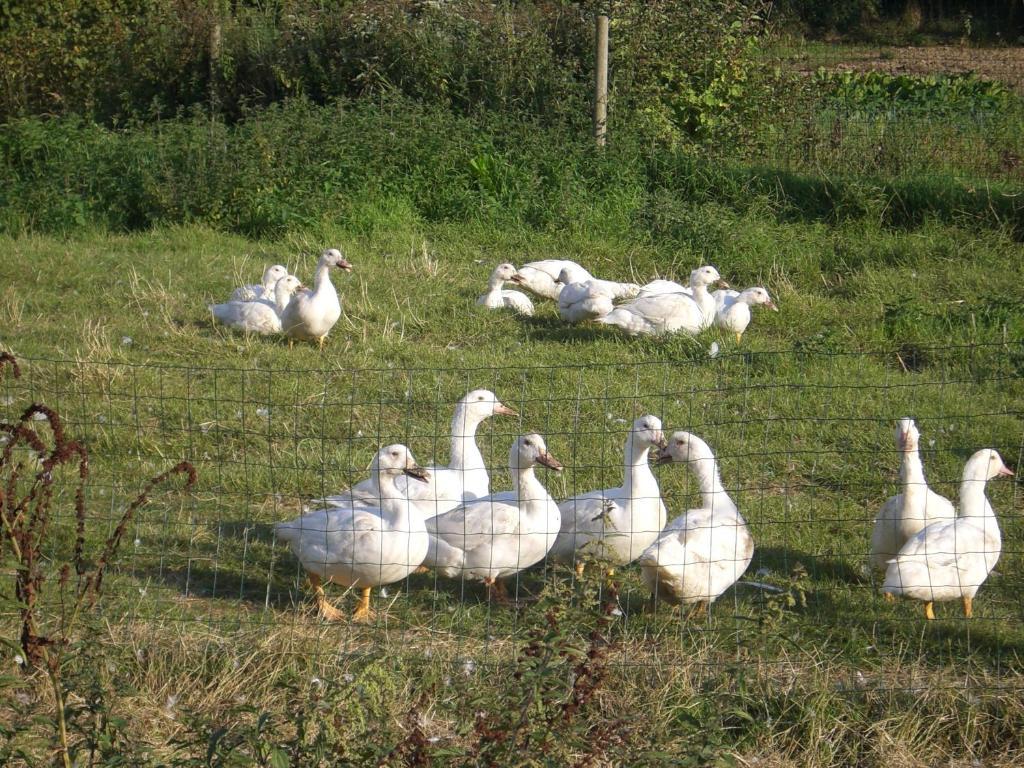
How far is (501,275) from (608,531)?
13.2 feet

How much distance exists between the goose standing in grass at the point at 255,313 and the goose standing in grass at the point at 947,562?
15.6 feet

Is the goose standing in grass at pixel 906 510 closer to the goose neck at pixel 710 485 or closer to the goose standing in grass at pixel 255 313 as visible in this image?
the goose neck at pixel 710 485

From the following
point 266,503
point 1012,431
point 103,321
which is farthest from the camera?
point 103,321

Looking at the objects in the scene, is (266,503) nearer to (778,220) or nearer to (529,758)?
(529,758)

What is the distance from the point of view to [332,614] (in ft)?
16.1

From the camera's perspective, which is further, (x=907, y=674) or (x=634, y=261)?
(x=634, y=261)

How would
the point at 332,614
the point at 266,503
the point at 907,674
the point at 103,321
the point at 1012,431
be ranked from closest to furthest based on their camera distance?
the point at 907,674
the point at 332,614
the point at 266,503
the point at 1012,431
the point at 103,321

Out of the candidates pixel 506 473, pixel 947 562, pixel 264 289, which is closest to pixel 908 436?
pixel 947 562

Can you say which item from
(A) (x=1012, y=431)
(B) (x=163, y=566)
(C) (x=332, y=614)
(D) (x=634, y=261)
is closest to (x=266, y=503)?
(B) (x=163, y=566)

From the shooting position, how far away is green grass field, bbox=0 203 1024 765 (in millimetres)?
3867

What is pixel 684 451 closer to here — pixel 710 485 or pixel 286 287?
pixel 710 485

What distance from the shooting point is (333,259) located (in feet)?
29.5

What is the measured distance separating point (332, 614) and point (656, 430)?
5.34 feet

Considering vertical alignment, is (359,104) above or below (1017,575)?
above
